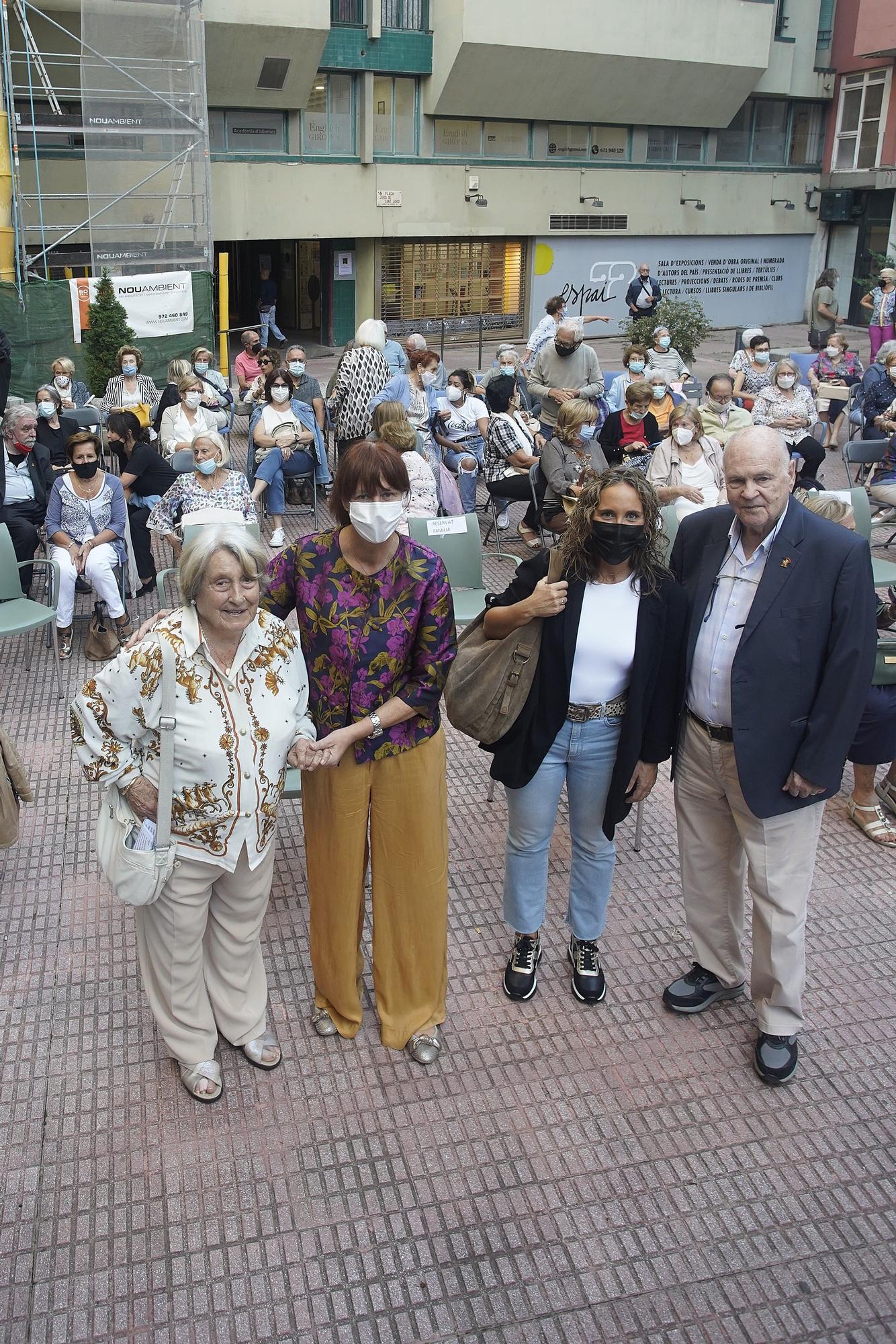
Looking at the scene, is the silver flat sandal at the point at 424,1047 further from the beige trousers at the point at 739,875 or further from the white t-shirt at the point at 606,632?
the white t-shirt at the point at 606,632

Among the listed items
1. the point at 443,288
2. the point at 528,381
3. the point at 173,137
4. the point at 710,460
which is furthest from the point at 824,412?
the point at 443,288

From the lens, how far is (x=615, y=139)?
2658 centimetres

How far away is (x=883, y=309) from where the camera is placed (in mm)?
17859

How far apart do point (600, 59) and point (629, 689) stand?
24.1 m

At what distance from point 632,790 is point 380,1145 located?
1424mm

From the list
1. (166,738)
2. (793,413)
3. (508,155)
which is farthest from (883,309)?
(166,738)

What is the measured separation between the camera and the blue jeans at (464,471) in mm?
10266

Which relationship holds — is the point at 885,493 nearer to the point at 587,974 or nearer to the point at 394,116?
the point at 587,974

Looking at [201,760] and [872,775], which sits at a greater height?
[201,760]

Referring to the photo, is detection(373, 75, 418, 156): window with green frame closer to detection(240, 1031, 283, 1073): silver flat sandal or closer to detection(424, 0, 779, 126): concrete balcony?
detection(424, 0, 779, 126): concrete balcony

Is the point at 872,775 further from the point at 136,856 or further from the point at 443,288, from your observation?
the point at 443,288

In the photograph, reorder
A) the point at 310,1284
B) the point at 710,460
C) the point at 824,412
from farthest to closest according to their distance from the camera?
the point at 824,412
the point at 710,460
the point at 310,1284

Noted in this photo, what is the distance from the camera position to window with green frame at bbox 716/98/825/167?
2831cm

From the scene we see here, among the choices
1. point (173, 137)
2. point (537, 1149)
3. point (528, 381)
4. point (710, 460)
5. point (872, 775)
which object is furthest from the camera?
point (173, 137)
